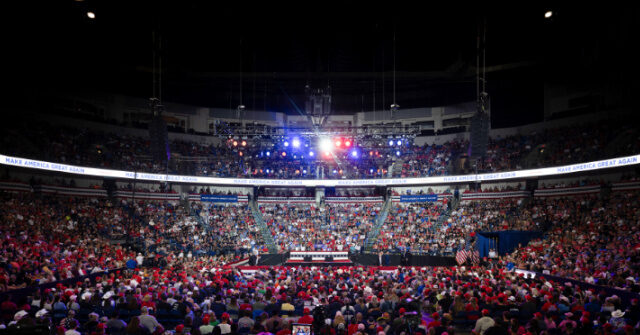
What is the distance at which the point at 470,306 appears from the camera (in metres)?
11.5

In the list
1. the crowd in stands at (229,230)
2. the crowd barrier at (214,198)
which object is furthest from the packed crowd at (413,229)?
the crowd barrier at (214,198)

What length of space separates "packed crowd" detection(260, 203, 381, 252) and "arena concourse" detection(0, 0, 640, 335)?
9.5 inches

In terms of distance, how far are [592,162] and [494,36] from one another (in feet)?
33.2

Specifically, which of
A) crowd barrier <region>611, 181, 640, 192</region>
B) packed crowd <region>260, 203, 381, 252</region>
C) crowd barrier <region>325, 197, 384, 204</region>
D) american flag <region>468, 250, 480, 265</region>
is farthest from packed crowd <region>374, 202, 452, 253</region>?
crowd barrier <region>611, 181, 640, 192</region>

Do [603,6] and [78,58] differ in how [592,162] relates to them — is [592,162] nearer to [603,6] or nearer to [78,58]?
[603,6]

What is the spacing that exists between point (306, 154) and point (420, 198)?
11.2 metres

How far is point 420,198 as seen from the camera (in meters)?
36.4

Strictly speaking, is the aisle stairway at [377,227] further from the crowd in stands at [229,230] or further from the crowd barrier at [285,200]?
the crowd in stands at [229,230]

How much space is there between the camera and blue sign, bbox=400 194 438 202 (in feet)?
117

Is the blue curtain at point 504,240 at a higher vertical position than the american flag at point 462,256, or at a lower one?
higher

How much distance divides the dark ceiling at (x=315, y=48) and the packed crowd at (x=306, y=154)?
A: 14.3 feet

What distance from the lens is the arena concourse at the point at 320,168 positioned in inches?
557

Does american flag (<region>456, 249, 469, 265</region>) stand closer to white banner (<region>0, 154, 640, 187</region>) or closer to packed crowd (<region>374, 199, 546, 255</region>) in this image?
packed crowd (<region>374, 199, 546, 255</region>)

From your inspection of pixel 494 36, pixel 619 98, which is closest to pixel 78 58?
pixel 494 36
